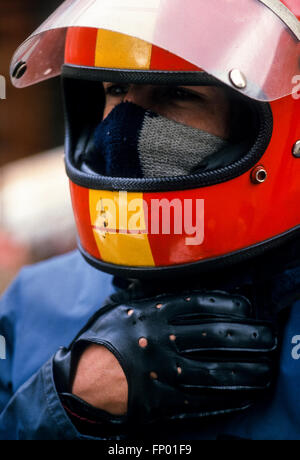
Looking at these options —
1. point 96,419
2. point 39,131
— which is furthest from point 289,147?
point 39,131

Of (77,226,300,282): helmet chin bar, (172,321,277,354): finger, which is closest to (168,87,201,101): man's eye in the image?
(77,226,300,282): helmet chin bar

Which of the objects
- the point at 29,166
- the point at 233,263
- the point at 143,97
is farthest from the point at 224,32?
the point at 29,166

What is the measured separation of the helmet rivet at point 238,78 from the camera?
964 millimetres

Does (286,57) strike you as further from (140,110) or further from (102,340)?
(102,340)

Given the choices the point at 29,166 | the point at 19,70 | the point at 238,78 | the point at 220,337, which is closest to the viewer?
the point at 238,78

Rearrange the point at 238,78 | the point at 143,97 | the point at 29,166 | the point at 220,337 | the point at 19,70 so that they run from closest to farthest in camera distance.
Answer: the point at 238,78
the point at 220,337
the point at 143,97
the point at 19,70
the point at 29,166

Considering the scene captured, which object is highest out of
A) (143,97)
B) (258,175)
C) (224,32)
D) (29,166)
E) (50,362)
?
(224,32)

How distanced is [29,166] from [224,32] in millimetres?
2847

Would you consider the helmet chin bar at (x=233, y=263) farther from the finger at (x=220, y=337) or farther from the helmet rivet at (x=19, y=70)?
the helmet rivet at (x=19, y=70)

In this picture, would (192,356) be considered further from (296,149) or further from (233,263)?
(296,149)

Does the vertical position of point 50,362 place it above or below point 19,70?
below

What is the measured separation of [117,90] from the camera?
1233 millimetres

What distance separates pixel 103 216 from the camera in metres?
1.18

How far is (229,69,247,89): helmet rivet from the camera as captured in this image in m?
0.96
